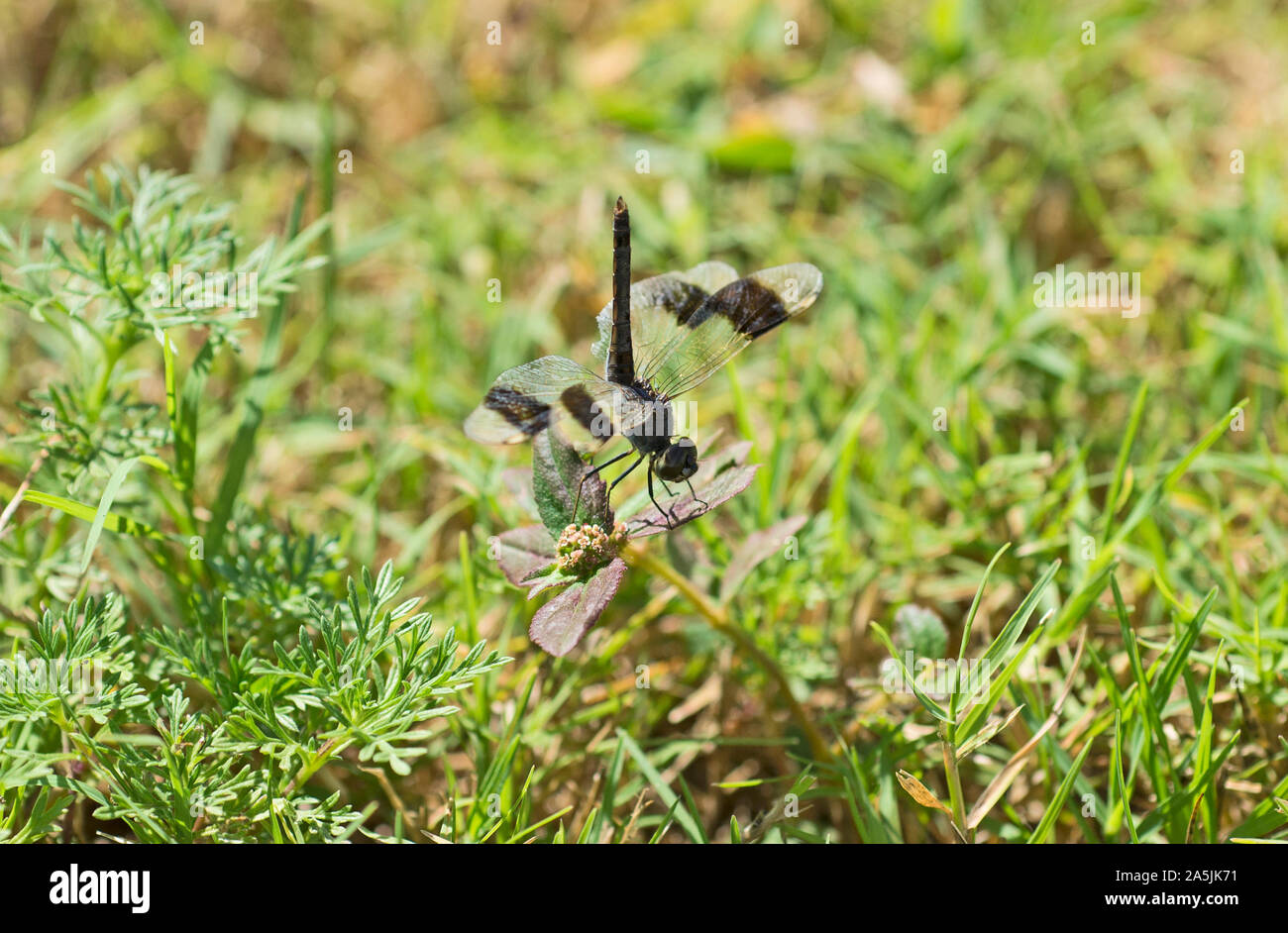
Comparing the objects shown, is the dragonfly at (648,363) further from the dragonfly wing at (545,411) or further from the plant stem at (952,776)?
the plant stem at (952,776)

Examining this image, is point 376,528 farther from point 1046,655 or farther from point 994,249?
point 994,249

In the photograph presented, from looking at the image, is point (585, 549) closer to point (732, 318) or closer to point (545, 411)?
point (545, 411)

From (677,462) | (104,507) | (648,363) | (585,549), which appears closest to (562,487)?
(585,549)

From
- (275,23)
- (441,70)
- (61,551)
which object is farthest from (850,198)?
(61,551)

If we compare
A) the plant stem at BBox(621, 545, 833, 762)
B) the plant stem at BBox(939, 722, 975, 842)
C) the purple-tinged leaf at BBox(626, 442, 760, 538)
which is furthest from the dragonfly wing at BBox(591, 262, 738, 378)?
the plant stem at BBox(939, 722, 975, 842)

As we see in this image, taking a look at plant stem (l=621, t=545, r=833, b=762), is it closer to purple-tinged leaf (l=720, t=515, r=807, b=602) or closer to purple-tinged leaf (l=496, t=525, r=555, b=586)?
purple-tinged leaf (l=720, t=515, r=807, b=602)
